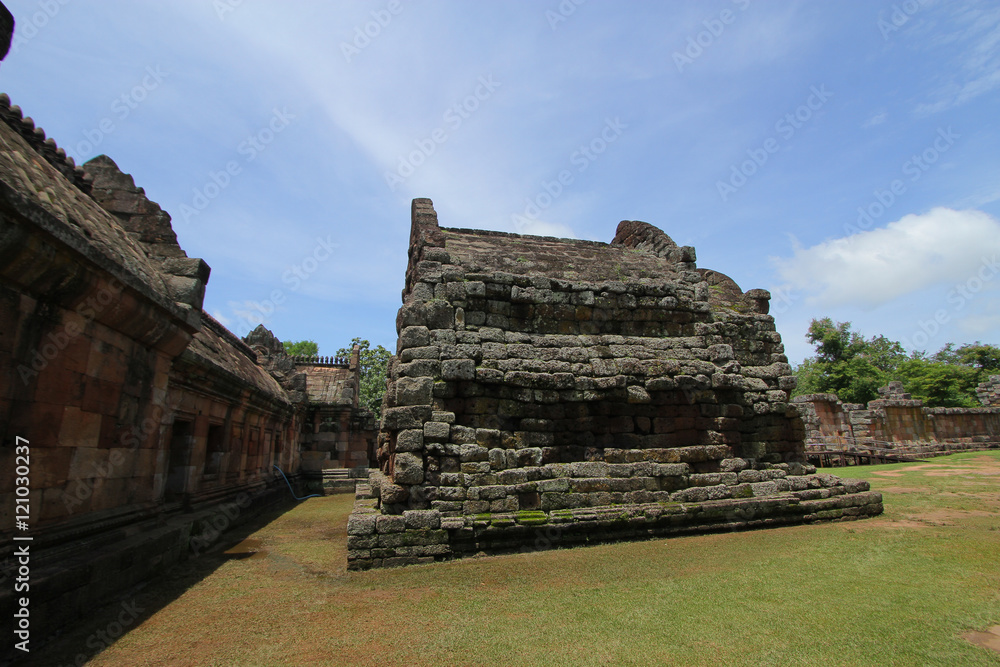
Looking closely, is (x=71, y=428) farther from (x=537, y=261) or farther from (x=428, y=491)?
(x=537, y=261)

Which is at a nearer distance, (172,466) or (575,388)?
(575,388)

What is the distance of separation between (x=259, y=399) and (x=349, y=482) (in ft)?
20.8

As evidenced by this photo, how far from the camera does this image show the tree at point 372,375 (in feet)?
115

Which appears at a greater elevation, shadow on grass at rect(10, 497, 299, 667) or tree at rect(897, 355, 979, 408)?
tree at rect(897, 355, 979, 408)

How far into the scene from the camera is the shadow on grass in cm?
329

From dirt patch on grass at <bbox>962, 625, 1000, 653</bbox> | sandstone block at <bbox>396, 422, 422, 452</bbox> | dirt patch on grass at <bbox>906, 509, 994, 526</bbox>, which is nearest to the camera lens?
dirt patch on grass at <bbox>962, 625, 1000, 653</bbox>

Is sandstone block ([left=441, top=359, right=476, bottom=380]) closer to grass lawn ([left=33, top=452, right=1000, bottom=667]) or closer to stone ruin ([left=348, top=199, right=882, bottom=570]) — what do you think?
stone ruin ([left=348, top=199, right=882, bottom=570])

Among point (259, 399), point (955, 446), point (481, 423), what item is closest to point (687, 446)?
point (481, 423)

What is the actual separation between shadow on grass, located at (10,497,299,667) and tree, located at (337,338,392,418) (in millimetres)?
26247

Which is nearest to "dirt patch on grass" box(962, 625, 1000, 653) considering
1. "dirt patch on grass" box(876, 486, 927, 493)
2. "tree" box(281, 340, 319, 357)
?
"dirt patch on grass" box(876, 486, 927, 493)

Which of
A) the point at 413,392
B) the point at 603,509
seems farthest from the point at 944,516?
the point at 413,392

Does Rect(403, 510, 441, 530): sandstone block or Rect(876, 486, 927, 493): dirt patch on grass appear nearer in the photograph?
Rect(403, 510, 441, 530): sandstone block

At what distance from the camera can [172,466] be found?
24.5ft

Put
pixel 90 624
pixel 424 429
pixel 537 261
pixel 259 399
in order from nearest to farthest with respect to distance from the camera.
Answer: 1. pixel 90 624
2. pixel 424 429
3. pixel 537 261
4. pixel 259 399
